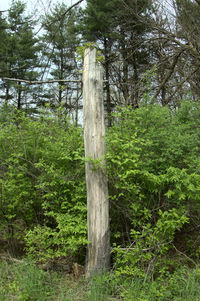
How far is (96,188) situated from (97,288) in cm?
133

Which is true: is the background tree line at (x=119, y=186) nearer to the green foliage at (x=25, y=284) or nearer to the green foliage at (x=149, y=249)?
the green foliage at (x=149, y=249)

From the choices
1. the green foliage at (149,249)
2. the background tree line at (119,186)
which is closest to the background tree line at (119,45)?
the background tree line at (119,186)

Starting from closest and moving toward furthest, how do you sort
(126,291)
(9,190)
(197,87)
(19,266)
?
(126,291), (19,266), (9,190), (197,87)

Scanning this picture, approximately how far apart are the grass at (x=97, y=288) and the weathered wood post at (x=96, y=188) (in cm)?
29

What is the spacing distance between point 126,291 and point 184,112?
10.7 ft

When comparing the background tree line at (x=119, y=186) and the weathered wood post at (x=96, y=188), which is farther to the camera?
the weathered wood post at (x=96, y=188)

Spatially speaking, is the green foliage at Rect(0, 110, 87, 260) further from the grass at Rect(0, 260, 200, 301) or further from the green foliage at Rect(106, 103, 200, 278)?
the green foliage at Rect(106, 103, 200, 278)

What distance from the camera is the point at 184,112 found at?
16.5 ft

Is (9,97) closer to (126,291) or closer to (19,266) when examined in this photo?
(19,266)

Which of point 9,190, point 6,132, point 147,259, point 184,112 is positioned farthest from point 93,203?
point 184,112

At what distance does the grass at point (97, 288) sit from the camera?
3.38 m

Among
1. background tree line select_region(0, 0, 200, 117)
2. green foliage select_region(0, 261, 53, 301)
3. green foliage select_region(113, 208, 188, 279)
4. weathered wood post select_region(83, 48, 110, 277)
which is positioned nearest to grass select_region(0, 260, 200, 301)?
green foliage select_region(0, 261, 53, 301)

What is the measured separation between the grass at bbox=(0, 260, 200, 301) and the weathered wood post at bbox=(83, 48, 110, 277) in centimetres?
29

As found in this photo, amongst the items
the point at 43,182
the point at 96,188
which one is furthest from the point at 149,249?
the point at 43,182
